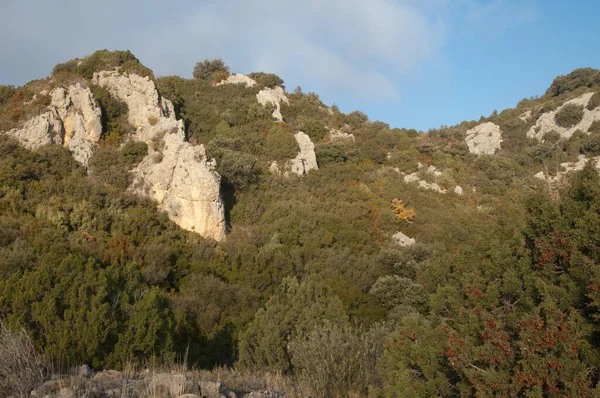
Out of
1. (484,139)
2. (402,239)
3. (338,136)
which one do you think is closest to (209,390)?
(402,239)

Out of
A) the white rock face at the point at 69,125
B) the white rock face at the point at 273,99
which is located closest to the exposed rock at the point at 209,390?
the white rock face at the point at 69,125

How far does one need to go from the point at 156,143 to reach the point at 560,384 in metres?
19.8

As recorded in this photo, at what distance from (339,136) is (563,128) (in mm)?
23437

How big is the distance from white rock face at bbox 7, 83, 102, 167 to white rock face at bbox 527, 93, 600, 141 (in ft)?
127

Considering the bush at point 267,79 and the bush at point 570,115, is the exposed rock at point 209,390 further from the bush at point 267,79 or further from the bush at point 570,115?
the bush at point 570,115

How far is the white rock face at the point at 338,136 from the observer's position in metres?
30.2

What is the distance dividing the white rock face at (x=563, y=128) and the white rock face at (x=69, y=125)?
3872cm

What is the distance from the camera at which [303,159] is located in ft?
80.6

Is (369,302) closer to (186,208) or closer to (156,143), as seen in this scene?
(186,208)

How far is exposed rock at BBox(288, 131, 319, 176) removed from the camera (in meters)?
23.8

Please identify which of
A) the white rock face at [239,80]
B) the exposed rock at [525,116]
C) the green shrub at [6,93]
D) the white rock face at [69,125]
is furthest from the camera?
the exposed rock at [525,116]

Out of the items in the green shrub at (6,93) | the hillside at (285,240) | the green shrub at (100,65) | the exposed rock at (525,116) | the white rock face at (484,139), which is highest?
the exposed rock at (525,116)

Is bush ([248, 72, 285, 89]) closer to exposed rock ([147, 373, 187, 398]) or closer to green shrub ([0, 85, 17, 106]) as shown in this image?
green shrub ([0, 85, 17, 106])

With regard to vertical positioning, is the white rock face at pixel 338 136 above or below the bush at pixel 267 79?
below
